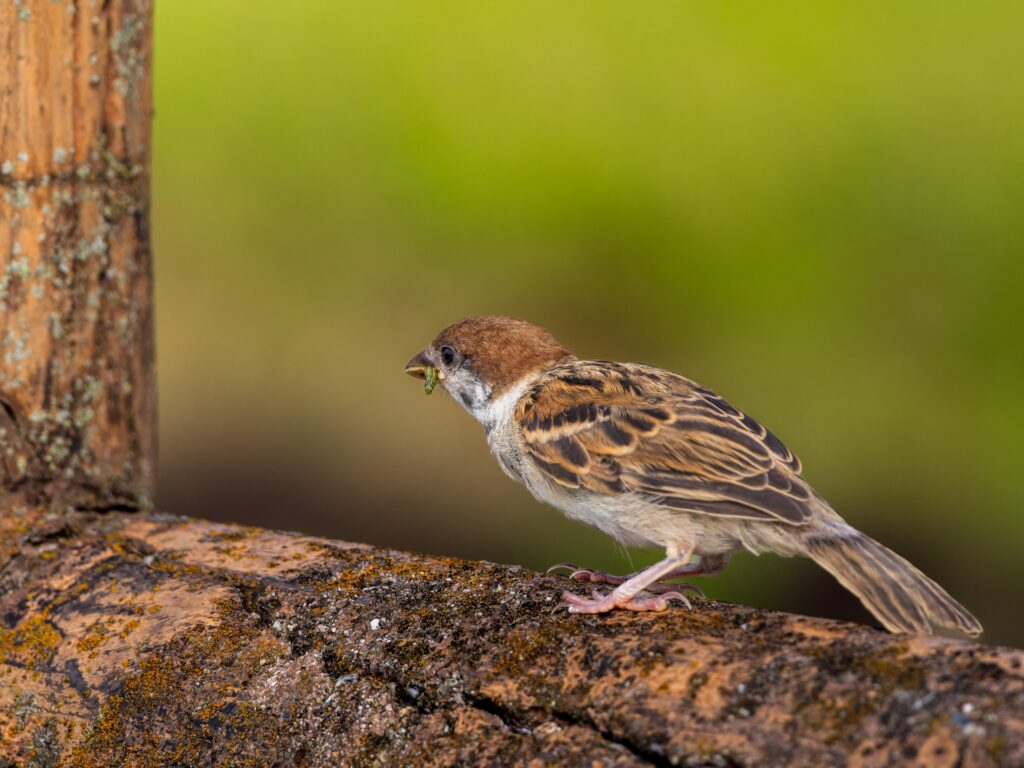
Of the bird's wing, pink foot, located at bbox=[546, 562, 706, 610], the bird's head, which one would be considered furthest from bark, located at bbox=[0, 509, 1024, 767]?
the bird's head

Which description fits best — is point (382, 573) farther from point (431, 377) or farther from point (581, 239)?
point (581, 239)

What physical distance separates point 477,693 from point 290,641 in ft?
2.60

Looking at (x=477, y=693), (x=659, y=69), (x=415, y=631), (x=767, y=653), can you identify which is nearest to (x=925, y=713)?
(x=767, y=653)

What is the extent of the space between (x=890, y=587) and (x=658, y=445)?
1.05 metres

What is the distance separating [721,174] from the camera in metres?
9.95

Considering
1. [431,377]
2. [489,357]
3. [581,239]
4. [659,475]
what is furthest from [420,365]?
[581,239]

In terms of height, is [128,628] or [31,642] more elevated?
[128,628]

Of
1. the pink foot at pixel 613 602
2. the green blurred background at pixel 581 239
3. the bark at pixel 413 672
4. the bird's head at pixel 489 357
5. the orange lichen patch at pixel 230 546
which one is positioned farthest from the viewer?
the green blurred background at pixel 581 239

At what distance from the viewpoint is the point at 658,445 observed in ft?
14.4

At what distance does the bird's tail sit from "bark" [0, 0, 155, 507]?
3.19 metres

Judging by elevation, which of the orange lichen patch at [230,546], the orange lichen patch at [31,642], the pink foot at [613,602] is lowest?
the orange lichen patch at [31,642]

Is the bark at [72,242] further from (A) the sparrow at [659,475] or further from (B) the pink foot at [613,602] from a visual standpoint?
(B) the pink foot at [613,602]

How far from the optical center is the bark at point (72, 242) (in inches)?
193

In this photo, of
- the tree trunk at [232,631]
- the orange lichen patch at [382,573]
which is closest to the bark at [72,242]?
the tree trunk at [232,631]
